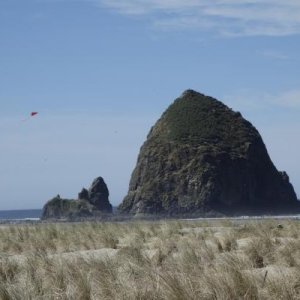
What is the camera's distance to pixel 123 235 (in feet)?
66.8

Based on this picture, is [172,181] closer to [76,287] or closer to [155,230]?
[155,230]

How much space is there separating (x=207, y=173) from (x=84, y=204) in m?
12.9

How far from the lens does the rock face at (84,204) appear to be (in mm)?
74375

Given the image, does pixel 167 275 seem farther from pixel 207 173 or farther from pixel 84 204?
pixel 84 204

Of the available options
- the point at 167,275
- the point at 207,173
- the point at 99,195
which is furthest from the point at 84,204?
the point at 167,275

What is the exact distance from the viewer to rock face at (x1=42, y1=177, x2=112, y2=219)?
244ft

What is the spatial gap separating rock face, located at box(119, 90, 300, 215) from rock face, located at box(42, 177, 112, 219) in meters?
3.97

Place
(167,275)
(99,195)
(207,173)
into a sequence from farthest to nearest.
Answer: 1. (99,195)
2. (207,173)
3. (167,275)

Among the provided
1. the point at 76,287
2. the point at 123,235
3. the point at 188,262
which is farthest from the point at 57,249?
the point at 76,287

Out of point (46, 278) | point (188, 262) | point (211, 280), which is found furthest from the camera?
point (188, 262)

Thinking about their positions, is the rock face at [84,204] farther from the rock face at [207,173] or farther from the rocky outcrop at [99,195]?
the rock face at [207,173]

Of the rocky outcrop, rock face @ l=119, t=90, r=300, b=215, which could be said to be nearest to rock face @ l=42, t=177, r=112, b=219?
the rocky outcrop

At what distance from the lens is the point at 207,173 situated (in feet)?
241

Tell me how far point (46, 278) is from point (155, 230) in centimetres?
1189
